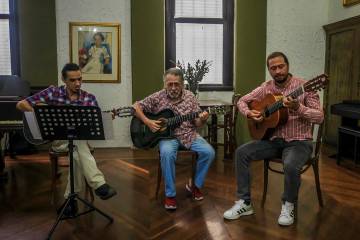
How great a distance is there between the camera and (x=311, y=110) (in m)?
2.50

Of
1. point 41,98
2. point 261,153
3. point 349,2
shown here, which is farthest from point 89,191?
point 349,2

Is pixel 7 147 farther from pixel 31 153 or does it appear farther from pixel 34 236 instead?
pixel 34 236

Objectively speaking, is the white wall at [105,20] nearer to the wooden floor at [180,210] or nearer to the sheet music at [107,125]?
the wooden floor at [180,210]

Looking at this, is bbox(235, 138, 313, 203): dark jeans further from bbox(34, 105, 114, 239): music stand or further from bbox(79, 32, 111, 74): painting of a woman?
bbox(79, 32, 111, 74): painting of a woman

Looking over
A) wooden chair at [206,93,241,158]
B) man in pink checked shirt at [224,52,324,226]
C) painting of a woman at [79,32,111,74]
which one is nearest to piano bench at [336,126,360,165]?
wooden chair at [206,93,241,158]

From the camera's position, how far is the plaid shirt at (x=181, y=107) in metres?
3.03

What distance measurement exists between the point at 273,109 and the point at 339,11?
299 cm

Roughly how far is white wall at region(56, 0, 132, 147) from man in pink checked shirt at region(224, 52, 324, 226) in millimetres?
2618

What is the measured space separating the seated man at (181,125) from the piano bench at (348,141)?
1.77 m

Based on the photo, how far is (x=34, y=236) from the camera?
2393 millimetres

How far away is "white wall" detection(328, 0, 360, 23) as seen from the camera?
4609mm

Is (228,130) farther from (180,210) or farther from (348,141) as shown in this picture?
(180,210)

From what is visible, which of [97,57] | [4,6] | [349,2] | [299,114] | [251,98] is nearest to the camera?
[299,114]

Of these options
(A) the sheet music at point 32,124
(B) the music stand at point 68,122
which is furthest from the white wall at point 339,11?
(A) the sheet music at point 32,124
